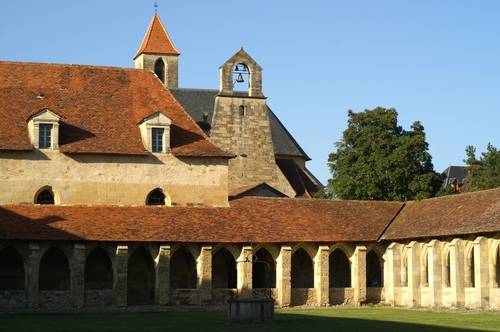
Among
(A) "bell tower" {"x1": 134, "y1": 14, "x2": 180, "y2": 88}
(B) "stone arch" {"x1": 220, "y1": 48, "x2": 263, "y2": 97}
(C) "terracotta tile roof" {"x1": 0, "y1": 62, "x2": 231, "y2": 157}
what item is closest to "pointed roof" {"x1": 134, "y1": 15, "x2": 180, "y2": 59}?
(A) "bell tower" {"x1": 134, "y1": 14, "x2": 180, "y2": 88}

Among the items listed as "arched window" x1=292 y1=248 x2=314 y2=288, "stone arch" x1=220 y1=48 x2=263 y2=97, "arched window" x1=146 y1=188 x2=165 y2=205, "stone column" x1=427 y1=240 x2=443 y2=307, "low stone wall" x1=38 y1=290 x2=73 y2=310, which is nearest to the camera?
"low stone wall" x1=38 y1=290 x2=73 y2=310

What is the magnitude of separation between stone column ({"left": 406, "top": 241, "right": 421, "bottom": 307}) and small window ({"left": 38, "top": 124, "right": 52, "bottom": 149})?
18.4 meters

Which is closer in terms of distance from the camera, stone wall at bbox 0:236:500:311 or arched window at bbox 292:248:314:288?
stone wall at bbox 0:236:500:311

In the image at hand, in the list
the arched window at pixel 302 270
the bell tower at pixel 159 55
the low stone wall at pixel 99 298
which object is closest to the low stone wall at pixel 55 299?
the low stone wall at pixel 99 298

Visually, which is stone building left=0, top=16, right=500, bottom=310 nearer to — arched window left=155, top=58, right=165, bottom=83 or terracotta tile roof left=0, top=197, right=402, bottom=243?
terracotta tile roof left=0, top=197, right=402, bottom=243

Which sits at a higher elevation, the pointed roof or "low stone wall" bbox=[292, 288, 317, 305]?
the pointed roof

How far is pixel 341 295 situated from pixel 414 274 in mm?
4131

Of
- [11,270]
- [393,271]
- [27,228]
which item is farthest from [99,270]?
[393,271]

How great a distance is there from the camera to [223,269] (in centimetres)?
5662

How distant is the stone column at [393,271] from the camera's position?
55.4 m

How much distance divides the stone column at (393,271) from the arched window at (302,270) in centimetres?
430

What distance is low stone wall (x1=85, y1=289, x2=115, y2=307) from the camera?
168 feet

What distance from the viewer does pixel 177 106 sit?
58312mm

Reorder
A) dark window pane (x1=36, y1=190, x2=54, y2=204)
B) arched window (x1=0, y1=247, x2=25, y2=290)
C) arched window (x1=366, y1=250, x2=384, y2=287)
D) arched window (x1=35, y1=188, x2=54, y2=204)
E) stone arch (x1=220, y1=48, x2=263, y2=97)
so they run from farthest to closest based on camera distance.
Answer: stone arch (x1=220, y1=48, x2=263, y2=97) → arched window (x1=366, y1=250, x2=384, y2=287) → dark window pane (x1=36, y1=190, x2=54, y2=204) → arched window (x1=35, y1=188, x2=54, y2=204) → arched window (x1=0, y1=247, x2=25, y2=290)
